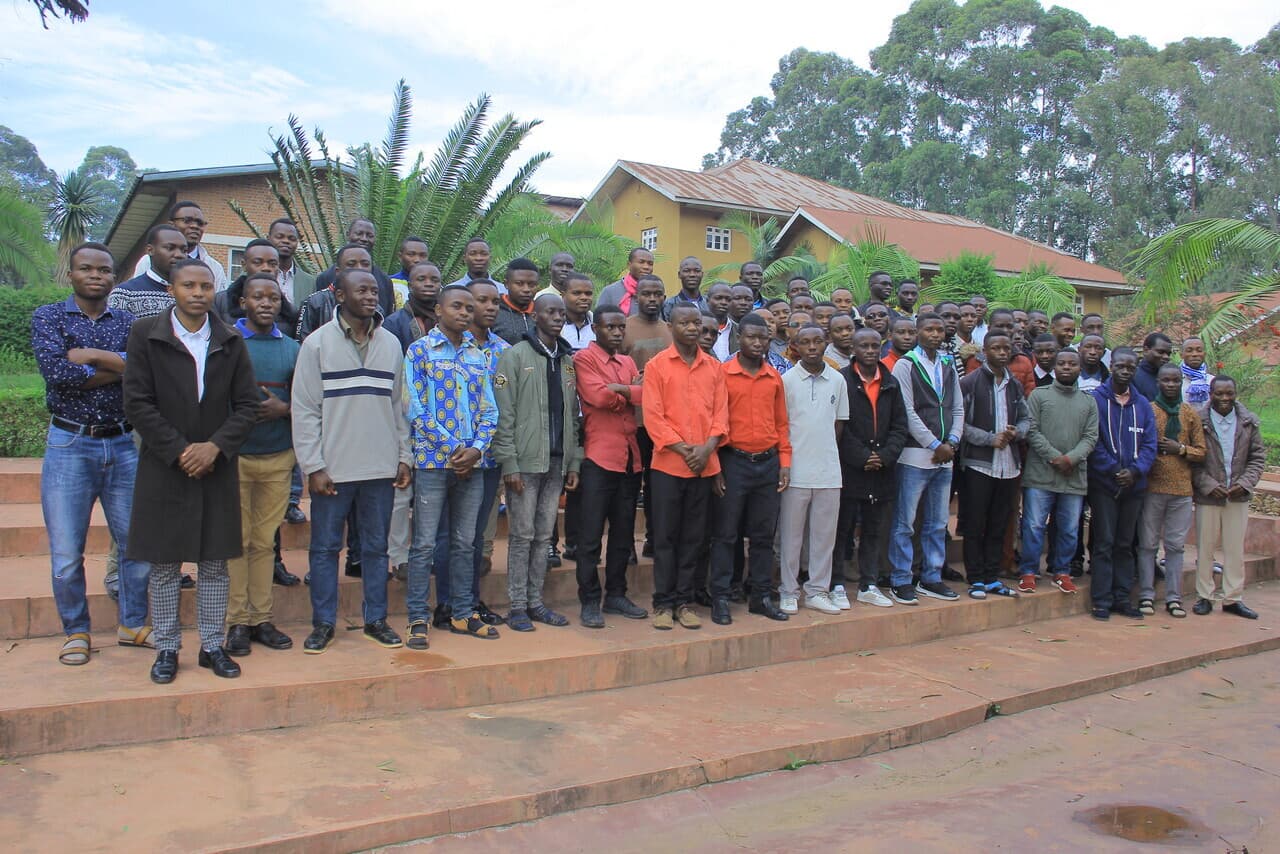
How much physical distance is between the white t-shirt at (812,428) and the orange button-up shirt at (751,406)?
0.55 feet

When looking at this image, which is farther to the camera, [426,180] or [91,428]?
[426,180]

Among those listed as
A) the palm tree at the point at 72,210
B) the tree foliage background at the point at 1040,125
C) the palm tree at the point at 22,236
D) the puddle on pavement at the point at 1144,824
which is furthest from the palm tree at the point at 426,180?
the tree foliage background at the point at 1040,125

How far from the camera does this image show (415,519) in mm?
5270

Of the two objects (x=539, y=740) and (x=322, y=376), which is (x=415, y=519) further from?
(x=539, y=740)

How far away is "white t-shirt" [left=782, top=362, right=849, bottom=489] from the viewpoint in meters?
6.35

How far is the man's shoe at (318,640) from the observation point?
16.4ft

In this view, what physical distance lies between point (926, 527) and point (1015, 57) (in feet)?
143

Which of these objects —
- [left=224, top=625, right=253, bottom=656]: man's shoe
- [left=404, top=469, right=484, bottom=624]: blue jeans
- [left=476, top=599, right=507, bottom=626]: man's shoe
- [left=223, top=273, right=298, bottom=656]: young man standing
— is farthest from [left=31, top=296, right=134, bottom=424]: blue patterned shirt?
[left=476, top=599, right=507, bottom=626]: man's shoe

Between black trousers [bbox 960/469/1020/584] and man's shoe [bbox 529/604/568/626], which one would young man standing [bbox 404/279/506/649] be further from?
black trousers [bbox 960/469/1020/584]

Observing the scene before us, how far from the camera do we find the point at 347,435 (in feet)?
16.2

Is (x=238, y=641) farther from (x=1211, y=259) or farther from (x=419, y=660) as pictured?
(x=1211, y=259)

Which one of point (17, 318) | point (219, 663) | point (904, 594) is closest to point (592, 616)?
point (219, 663)

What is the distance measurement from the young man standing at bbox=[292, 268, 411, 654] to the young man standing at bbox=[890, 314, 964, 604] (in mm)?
3592

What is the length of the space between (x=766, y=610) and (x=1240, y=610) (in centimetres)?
438
